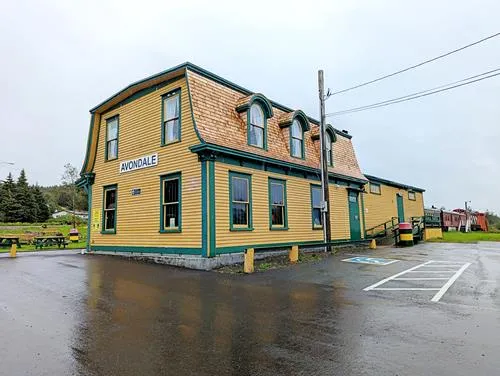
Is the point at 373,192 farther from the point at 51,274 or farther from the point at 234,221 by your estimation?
the point at 51,274

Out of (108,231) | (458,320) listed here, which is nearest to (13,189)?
(108,231)

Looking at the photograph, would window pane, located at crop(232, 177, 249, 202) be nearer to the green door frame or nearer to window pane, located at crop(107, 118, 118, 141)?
window pane, located at crop(107, 118, 118, 141)

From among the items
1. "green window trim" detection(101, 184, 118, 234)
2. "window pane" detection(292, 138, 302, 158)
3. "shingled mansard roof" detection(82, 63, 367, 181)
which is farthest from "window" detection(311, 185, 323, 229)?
"green window trim" detection(101, 184, 118, 234)

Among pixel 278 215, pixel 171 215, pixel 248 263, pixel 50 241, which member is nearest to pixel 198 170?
pixel 171 215

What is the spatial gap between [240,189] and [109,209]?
6885 millimetres

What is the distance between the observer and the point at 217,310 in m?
6.20

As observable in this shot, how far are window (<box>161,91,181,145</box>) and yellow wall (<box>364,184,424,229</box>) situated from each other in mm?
14470

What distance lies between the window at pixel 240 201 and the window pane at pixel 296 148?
3855 mm

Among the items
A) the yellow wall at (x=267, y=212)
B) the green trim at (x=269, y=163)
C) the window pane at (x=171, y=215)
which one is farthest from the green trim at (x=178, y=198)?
the yellow wall at (x=267, y=212)

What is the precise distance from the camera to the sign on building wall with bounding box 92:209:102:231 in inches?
644

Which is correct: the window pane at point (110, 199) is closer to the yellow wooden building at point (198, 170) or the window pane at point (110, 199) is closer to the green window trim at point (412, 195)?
the yellow wooden building at point (198, 170)

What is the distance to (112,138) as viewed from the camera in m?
16.4

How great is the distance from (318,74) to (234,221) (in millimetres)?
8197

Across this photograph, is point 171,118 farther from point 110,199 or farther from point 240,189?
point 110,199
